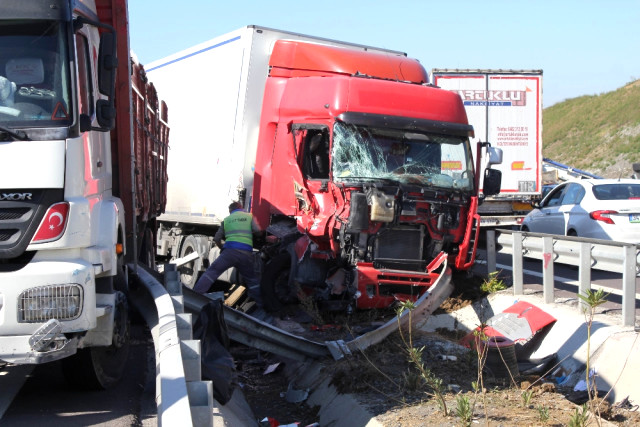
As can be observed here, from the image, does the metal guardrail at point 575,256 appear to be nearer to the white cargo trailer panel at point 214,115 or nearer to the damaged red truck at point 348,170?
the damaged red truck at point 348,170

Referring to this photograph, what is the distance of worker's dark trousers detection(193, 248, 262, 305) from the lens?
11516mm

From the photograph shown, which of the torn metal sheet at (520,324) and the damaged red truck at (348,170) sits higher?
the damaged red truck at (348,170)

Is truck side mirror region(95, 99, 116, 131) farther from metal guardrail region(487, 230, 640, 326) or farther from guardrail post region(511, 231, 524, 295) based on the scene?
guardrail post region(511, 231, 524, 295)

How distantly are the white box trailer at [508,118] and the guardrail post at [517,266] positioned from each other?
6717 mm

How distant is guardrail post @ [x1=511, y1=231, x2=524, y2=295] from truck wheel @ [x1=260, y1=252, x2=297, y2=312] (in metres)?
2.98

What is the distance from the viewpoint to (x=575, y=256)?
9.30 meters

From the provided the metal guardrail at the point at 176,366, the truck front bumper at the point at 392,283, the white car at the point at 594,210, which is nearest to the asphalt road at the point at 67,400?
the metal guardrail at the point at 176,366

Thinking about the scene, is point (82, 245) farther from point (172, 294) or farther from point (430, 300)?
point (430, 300)

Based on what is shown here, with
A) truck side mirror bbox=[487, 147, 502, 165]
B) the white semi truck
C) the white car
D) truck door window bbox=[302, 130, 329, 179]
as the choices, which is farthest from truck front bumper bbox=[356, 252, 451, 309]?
the white car

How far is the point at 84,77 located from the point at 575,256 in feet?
19.7

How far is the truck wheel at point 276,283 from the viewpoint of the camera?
11.0 meters

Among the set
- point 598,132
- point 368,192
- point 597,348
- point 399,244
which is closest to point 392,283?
point 399,244

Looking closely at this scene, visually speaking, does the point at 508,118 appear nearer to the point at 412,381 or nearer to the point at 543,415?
the point at 412,381

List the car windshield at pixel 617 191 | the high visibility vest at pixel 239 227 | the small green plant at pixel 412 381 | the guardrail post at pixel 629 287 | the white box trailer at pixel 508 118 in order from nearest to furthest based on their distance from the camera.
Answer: the small green plant at pixel 412 381 → the guardrail post at pixel 629 287 → the high visibility vest at pixel 239 227 → the car windshield at pixel 617 191 → the white box trailer at pixel 508 118
